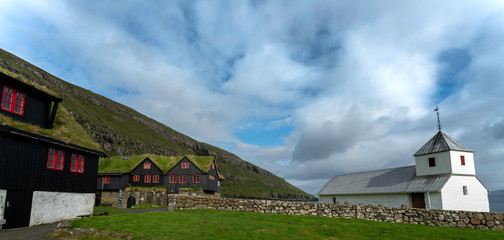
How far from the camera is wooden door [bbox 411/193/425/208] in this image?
130ft

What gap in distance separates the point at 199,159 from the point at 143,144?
110m

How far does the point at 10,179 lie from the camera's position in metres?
20.2

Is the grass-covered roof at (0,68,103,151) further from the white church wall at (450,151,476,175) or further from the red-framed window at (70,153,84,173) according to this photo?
the white church wall at (450,151,476,175)

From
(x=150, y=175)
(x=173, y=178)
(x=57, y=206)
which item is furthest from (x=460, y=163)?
(x=150, y=175)

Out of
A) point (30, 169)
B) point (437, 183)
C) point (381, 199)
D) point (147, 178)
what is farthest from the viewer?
point (147, 178)

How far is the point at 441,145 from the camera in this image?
40625 mm

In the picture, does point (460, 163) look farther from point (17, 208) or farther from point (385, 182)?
point (17, 208)

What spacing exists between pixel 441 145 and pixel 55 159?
4507 cm

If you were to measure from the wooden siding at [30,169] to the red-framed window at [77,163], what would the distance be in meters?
0.35

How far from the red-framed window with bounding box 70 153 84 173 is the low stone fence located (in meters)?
9.01

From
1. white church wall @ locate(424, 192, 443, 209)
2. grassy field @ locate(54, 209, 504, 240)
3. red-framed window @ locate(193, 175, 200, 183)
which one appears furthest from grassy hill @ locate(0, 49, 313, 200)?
grassy field @ locate(54, 209, 504, 240)

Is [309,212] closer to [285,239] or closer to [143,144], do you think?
[285,239]

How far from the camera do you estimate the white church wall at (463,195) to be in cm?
3719

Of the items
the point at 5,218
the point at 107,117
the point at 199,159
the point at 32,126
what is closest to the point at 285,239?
the point at 5,218
